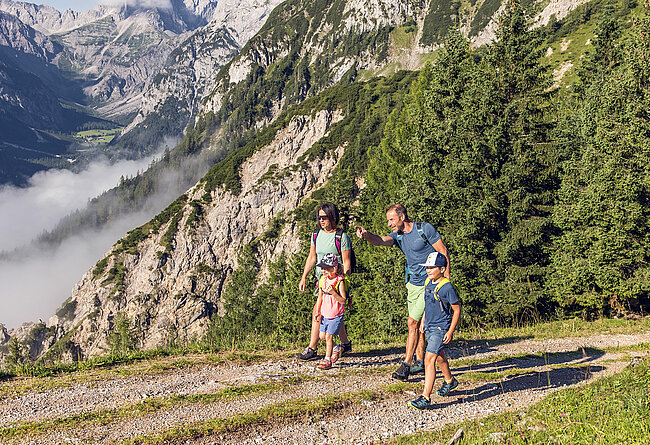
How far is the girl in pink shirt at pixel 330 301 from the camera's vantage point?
28.2 ft

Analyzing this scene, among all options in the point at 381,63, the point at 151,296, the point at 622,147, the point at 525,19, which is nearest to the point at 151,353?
the point at 622,147

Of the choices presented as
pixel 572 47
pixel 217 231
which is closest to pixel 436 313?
pixel 217 231

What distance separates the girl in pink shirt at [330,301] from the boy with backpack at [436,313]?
196cm

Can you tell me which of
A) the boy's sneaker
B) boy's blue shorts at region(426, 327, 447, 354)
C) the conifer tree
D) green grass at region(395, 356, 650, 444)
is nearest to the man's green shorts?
boy's blue shorts at region(426, 327, 447, 354)

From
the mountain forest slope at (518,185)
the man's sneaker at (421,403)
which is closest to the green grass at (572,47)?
the mountain forest slope at (518,185)

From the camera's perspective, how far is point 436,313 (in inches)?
287

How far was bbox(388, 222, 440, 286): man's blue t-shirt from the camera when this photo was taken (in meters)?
7.74

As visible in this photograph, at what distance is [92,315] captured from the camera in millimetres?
113500

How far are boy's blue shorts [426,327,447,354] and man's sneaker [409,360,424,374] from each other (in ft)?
5.29

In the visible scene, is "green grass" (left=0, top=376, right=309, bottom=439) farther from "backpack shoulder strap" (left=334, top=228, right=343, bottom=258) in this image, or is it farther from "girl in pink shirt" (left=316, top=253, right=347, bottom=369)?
"backpack shoulder strap" (left=334, top=228, right=343, bottom=258)

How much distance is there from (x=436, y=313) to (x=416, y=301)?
0.78 metres

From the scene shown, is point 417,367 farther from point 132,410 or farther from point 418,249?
point 132,410

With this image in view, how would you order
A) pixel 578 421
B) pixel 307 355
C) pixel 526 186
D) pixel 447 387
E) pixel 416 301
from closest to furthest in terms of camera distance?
pixel 578 421 → pixel 447 387 → pixel 416 301 → pixel 307 355 → pixel 526 186

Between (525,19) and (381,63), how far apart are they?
187 meters
